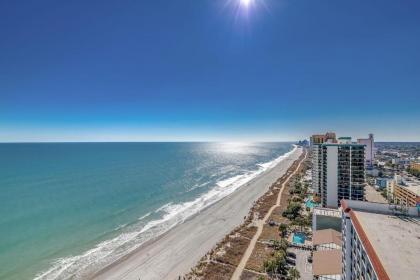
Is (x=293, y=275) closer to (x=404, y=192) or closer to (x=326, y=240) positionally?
(x=326, y=240)

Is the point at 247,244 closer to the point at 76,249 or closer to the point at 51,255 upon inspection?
the point at 76,249

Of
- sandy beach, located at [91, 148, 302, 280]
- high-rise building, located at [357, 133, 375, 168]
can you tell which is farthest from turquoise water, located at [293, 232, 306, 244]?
high-rise building, located at [357, 133, 375, 168]

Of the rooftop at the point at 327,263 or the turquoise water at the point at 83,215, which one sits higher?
the rooftop at the point at 327,263

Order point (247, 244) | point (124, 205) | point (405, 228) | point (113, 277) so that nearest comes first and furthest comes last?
point (405, 228), point (113, 277), point (247, 244), point (124, 205)

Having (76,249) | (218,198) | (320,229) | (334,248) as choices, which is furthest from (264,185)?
(76,249)

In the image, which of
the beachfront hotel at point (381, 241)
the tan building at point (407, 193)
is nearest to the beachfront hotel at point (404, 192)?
the tan building at point (407, 193)

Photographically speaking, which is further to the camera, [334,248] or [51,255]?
[51,255]

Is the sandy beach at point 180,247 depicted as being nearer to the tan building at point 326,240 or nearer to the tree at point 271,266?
the tree at point 271,266

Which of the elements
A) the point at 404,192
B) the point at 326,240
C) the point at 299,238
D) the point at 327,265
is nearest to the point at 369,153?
the point at 404,192
